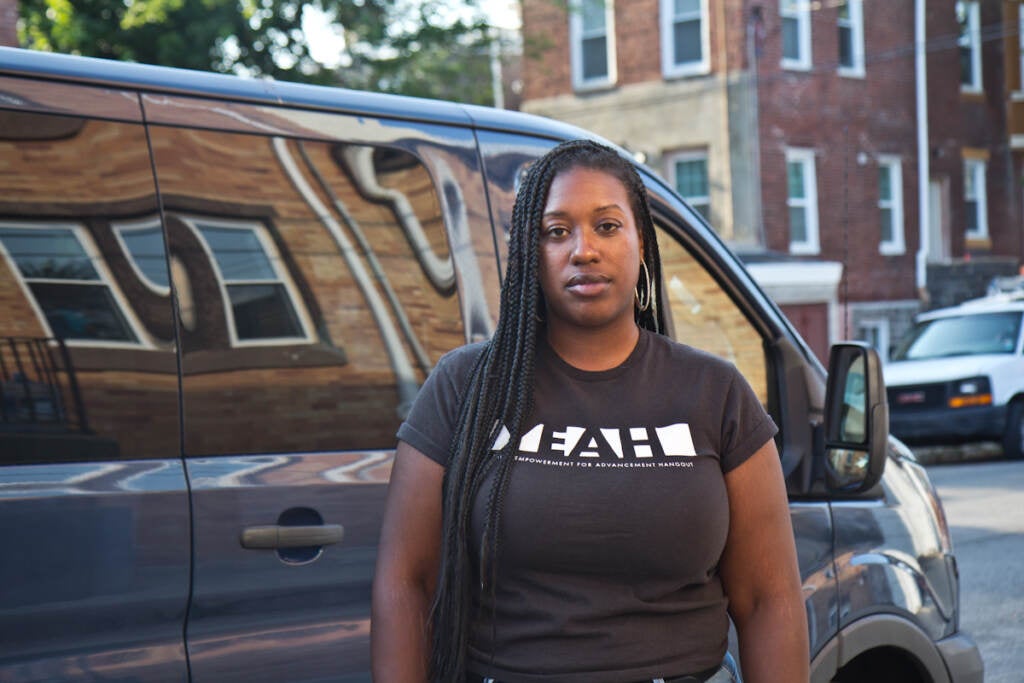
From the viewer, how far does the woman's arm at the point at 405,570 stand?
2.50 meters

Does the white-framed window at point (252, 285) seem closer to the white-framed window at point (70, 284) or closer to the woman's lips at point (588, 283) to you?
the white-framed window at point (70, 284)

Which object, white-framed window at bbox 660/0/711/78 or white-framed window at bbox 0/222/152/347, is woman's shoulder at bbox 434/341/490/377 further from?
white-framed window at bbox 660/0/711/78

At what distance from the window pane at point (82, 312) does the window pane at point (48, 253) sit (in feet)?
0.08

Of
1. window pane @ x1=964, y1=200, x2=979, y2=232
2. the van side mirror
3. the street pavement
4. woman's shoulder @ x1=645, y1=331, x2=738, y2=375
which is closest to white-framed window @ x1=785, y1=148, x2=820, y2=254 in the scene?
window pane @ x1=964, y1=200, x2=979, y2=232

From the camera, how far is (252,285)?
9.66 feet

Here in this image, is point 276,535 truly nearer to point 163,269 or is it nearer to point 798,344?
point 163,269

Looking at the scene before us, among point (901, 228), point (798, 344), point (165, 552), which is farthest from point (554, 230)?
point (901, 228)

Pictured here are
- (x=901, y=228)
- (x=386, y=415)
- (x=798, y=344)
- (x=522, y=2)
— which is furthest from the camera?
(x=901, y=228)

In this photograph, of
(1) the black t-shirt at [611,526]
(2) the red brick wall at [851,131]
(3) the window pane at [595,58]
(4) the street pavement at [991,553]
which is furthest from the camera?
(3) the window pane at [595,58]

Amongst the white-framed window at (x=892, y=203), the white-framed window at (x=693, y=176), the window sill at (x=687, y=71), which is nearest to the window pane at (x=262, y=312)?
the white-framed window at (x=693, y=176)

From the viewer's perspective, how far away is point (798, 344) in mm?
3898

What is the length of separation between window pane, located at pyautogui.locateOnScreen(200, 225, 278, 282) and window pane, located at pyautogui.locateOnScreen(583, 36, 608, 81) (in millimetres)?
23296

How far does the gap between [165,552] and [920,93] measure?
26.5m

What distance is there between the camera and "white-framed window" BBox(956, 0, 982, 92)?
95.2 ft
